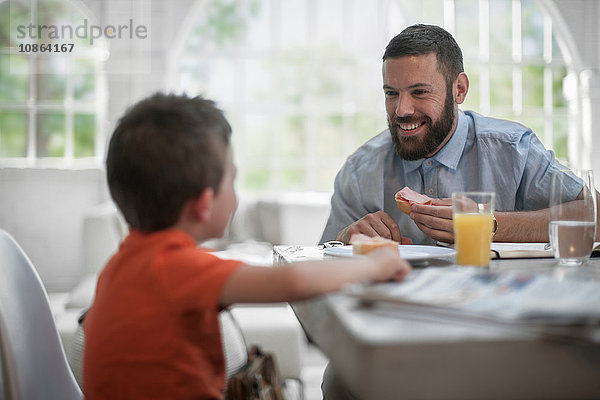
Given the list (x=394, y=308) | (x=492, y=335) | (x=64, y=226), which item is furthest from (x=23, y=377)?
(x=64, y=226)

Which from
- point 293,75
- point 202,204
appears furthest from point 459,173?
point 293,75

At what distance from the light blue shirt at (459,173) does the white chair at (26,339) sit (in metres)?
0.98

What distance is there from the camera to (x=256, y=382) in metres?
0.94

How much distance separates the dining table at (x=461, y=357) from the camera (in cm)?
60

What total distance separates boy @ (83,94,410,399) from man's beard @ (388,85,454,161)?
105cm

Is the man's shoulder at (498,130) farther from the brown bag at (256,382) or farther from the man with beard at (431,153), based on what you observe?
the brown bag at (256,382)

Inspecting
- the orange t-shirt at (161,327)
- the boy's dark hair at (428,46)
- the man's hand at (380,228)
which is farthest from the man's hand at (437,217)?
the boy's dark hair at (428,46)

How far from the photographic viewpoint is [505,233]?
1.59m

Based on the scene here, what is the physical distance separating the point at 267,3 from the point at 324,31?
588 millimetres

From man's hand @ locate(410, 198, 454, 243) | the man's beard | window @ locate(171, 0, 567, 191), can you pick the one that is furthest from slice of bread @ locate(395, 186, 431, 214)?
window @ locate(171, 0, 567, 191)

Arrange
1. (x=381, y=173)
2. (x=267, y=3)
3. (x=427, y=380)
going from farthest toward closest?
(x=267, y=3), (x=381, y=173), (x=427, y=380)

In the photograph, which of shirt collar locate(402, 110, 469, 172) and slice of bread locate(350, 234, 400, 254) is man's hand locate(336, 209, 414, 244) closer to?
slice of bread locate(350, 234, 400, 254)

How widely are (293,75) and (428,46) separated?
379 cm

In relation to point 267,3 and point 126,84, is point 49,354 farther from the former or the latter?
point 267,3
